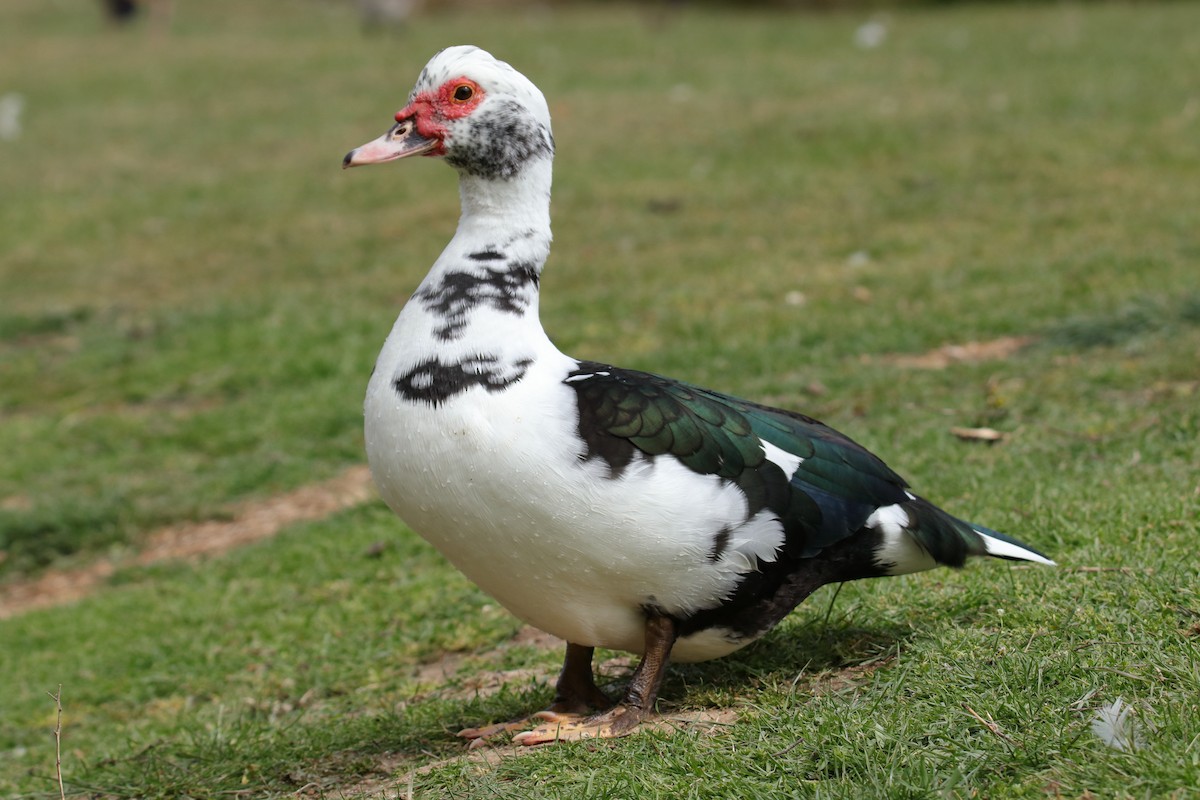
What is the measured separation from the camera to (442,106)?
3869 millimetres

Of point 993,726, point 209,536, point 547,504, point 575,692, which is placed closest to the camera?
point 993,726

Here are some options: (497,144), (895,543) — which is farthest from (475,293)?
(895,543)

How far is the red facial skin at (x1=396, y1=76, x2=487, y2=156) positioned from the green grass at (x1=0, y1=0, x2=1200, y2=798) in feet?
5.69

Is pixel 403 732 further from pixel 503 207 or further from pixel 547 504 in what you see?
pixel 503 207

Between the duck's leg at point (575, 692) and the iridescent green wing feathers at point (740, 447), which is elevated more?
the iridescent green wing feathers at point (740, 447)

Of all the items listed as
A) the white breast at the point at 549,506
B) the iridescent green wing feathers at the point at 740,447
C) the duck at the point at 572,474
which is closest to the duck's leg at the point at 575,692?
the duck at the point at 572,474

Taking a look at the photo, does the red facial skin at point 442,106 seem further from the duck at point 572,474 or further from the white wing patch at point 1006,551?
the white wing patch at point 1006,551

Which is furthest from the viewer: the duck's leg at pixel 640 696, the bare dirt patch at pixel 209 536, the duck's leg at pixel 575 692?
the bare dirt patch at pixel 209 536

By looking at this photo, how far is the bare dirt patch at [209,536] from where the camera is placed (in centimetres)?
702

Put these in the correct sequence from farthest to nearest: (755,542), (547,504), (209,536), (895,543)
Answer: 1. (209,536)
2. (895,543)
3. (755,542)
4. (547,504)

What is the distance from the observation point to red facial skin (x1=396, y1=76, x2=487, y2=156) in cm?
386

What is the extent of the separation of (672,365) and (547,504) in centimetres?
450

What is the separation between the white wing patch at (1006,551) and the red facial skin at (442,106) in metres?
1.91

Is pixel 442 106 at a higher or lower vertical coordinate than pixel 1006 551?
higher
